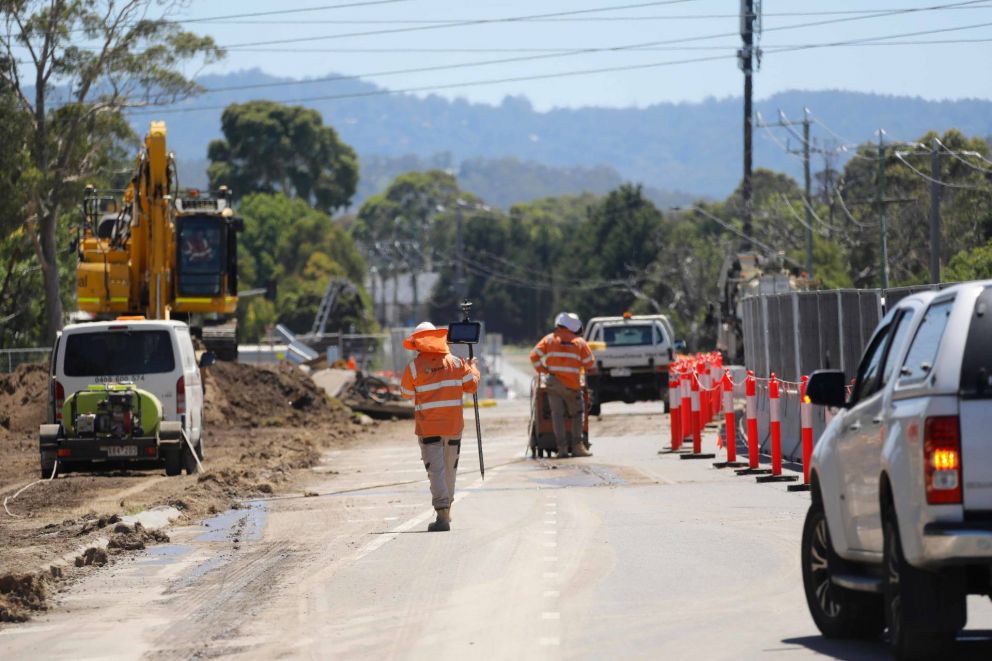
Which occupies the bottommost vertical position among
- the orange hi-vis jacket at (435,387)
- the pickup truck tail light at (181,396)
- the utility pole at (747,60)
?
the pickup truck tail light at (181,396)

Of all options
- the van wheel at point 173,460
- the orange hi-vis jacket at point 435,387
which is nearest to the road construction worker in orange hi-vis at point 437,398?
the orange hi-vis jacket at point 435,387

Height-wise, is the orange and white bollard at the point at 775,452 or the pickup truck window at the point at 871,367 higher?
the pickup truck window at the point at 871,367

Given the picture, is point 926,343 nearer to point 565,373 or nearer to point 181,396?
point 181,396

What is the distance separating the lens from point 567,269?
13562 centimetres

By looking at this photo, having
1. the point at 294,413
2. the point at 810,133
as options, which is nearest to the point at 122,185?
the point at 810,133

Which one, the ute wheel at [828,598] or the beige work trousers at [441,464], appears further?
the beige work trousers at [441,464]

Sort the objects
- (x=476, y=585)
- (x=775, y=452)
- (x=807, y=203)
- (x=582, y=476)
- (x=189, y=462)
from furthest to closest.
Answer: (x=807, y=203) → (x=189, y=462) → (x=582, y=476) → (x=775, y=452) → (x=476, y=585)

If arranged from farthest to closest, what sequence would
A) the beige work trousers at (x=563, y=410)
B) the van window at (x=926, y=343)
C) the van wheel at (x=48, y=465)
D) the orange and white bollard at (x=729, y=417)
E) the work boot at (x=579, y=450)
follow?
the work boot at (x=579, y=450)
the beige work trousers at (x=563, y=410)
the orange and white bollard at (x=729, y=417)
the van wheel at (x=48, y=465)
the van window at (x=926, y=343)

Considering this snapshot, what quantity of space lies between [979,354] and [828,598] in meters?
2.21

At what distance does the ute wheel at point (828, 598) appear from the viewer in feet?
30.8

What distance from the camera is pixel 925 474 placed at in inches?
308

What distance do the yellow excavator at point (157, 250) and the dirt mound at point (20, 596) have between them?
22.7m

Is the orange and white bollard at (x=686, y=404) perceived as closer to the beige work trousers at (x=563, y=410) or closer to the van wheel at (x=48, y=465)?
the beige work trousers at (x=563, y=410)

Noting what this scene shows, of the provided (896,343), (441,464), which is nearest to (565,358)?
(441,464)
